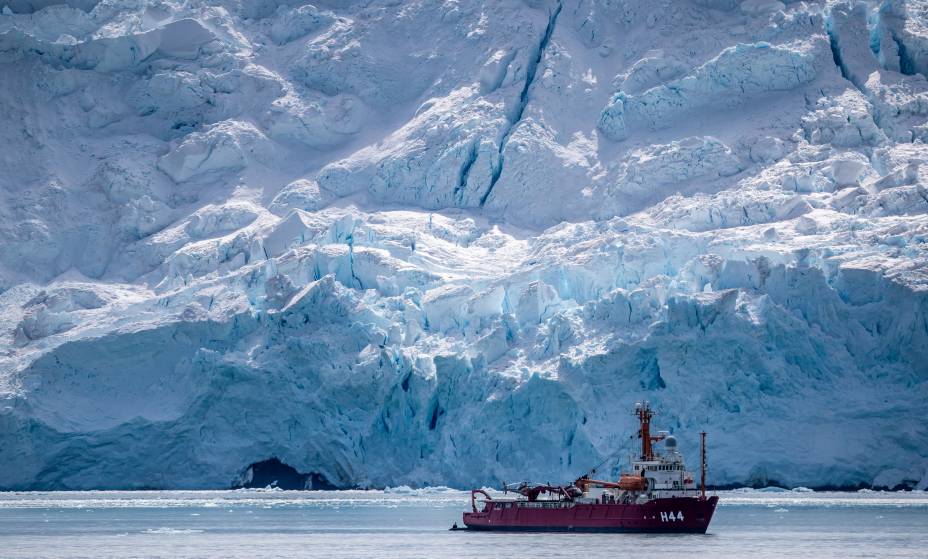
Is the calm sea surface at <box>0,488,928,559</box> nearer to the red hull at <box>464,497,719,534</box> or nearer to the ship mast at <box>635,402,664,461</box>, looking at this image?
→ the red hull at <box>464,497,719,534</box>

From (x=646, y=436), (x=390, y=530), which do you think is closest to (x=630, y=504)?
(x=646, y=436)

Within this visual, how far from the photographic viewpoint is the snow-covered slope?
4956 centimetres

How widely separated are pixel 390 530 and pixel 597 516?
5.04 meters

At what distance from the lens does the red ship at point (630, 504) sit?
127ft

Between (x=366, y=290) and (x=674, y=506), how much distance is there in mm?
19595

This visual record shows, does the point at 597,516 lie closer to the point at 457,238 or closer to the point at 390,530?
the point at 390,530

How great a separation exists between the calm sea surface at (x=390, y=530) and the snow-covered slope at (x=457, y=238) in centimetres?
198

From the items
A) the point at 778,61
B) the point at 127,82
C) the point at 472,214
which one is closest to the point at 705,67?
the point at 778,61

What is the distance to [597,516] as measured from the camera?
130 feet

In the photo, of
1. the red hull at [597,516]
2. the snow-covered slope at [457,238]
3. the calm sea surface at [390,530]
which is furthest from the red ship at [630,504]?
the snow-covered slope at [457,238]

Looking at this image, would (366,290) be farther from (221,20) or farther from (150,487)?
(221,20)

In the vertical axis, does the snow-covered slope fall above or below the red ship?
above

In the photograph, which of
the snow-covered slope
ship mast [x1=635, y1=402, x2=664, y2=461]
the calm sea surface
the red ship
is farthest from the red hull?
the snow-covered slope

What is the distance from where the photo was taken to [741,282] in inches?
2035
